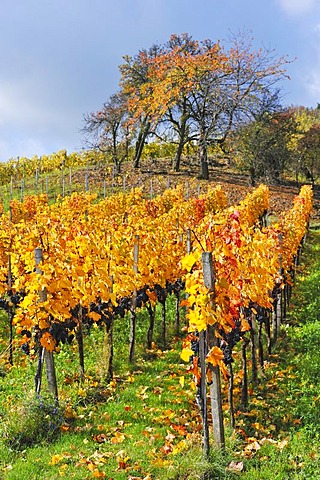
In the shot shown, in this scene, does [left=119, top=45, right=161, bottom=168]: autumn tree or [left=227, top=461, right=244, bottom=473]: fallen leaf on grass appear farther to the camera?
[left=119, top=45, right=161, bottom=168]: autumn tree

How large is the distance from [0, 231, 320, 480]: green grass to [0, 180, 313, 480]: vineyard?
3 cm

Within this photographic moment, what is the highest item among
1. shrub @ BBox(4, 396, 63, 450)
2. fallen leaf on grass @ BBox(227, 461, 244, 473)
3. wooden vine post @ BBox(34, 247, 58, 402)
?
wooden vine post @ BBox(34, 247, 58, 402)

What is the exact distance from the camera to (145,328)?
9477 mm

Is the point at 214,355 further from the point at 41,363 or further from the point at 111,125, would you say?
the point at 111,125

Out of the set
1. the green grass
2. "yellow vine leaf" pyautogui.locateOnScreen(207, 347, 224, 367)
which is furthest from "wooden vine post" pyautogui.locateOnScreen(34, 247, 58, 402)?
"yellow vine leaf" pyautogui.locateOnScreen(207, 347, 224, 367)

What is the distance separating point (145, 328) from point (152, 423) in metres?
3.99

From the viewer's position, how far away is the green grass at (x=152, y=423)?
14.5ft

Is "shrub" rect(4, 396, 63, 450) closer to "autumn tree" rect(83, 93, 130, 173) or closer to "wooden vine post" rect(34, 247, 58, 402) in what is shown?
"wooden vine post" rect(34, 247, 58, 402)

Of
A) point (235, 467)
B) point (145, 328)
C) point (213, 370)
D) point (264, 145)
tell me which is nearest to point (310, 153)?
point (264, 145)

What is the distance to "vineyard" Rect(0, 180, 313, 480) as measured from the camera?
4555 mm

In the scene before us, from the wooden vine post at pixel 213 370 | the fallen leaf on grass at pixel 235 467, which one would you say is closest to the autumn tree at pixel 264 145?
the wooden vine post at pixel 213 370

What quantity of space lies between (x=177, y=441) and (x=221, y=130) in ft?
85.2

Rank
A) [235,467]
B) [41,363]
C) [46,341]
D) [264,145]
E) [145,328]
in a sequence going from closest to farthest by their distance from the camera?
[235,467], [46,341], [41,363], [145,328], [264,145]

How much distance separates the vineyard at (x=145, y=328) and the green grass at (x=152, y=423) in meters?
0.03
